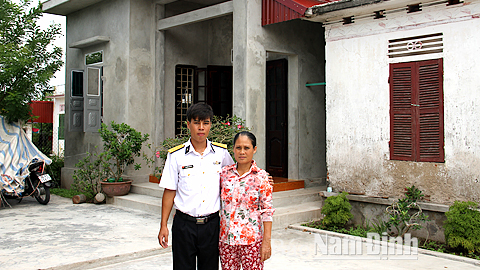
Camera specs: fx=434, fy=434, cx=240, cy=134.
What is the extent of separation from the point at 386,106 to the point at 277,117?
3.15 metres

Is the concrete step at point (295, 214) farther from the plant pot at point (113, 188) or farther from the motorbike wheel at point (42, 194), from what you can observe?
the motorbike wheel at point (42, 194)

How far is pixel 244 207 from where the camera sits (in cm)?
300

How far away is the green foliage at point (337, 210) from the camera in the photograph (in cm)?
668

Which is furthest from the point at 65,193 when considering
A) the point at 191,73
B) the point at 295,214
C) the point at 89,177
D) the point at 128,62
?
the point at 295,214

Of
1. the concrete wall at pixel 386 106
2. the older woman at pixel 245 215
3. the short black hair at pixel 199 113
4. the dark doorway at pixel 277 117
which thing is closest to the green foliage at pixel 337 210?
the concrete wall at pixel 386 106

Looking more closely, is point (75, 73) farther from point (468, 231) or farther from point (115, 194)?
point (468, 231)

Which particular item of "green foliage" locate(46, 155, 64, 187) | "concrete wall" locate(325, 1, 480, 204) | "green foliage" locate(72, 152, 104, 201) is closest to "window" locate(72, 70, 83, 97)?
"green foliage" locate(72, 152, 104, 201)

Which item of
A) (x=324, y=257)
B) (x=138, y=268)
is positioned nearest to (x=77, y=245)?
(x=138, y=268)

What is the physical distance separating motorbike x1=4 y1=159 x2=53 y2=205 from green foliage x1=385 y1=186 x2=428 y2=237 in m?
6.57

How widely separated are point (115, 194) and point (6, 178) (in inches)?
81.2

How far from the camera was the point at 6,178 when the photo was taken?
828 cm

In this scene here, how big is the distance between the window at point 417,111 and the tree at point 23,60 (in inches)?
282

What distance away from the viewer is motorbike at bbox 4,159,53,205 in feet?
28.9

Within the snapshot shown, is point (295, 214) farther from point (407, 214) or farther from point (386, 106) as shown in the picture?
point (386, 106)
